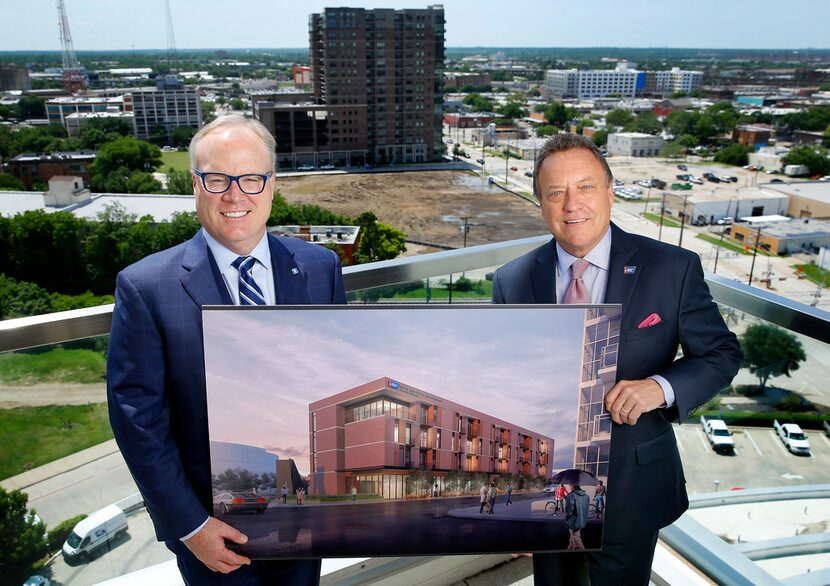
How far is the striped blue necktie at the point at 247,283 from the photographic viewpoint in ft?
3.74

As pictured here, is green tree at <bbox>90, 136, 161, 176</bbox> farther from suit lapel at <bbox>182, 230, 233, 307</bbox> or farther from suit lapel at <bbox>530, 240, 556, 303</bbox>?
suit lapel at <bbox>530, 240, 556, 303</bbox>

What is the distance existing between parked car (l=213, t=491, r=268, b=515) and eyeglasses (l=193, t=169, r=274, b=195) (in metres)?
0.49

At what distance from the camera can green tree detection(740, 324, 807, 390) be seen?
1800 mm

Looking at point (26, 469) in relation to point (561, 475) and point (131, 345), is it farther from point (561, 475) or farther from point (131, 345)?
point (561, 475)

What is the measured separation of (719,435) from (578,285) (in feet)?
3.56

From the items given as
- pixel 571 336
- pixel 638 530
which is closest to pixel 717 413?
pixel 638 530

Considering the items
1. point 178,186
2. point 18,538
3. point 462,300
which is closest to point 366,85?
point 178,186

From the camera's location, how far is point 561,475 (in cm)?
107

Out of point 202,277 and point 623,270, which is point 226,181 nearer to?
A: point 202,277

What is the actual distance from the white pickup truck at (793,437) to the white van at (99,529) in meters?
1.88

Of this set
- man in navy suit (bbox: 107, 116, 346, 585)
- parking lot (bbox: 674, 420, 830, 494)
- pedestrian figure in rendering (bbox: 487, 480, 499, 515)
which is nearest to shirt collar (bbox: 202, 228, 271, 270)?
man in navy suit (bbox: 107, 116, 346, 585)

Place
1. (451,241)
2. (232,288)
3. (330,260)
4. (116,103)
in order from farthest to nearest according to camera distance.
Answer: (116,103) < (451,241) < (330,260) < (232,288)

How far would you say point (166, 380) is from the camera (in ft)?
3.52

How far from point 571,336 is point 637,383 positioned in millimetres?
161
